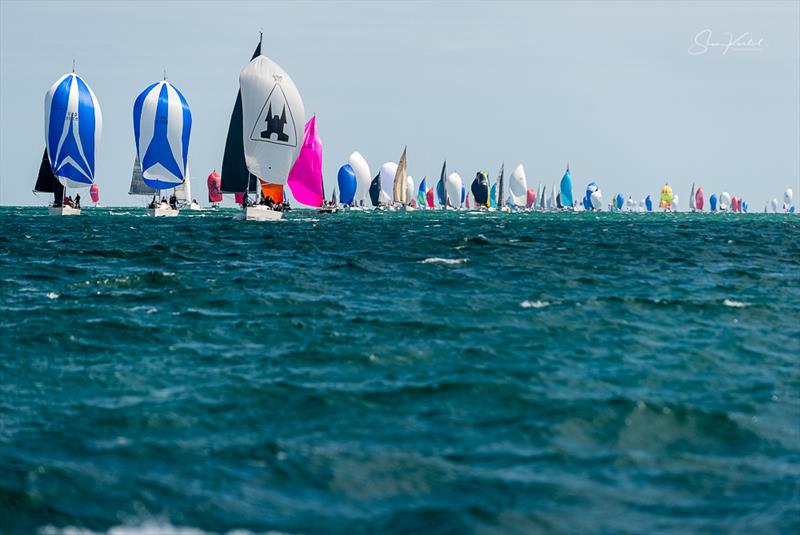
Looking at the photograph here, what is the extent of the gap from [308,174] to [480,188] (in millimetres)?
96096

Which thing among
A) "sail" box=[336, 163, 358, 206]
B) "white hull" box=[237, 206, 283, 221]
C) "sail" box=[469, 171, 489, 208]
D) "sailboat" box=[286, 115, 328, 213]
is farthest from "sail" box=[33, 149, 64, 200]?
"sail" box=[469, 171, 489, 208]

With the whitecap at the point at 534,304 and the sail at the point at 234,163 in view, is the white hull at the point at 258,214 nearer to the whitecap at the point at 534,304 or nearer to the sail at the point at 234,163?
the sail at the point at 234,163

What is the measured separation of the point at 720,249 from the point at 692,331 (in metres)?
26.9

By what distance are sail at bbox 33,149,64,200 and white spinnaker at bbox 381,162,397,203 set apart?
87262 mm

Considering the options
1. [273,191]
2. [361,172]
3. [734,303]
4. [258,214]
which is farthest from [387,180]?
[734,303]

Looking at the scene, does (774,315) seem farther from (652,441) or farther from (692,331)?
(652,441)

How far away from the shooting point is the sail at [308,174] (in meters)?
95.9

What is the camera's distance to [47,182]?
9631 cm

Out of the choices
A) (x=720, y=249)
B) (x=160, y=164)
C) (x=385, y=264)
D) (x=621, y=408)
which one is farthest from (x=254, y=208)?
(x=621, y=408)

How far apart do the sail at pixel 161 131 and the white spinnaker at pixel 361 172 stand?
78510mm

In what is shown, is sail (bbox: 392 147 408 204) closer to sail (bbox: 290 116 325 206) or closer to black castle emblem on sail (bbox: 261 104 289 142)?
sail (bbox: 290 116 325 206)

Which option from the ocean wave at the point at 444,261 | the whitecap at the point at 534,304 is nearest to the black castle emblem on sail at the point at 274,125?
the ocean wave at the point at 444,261

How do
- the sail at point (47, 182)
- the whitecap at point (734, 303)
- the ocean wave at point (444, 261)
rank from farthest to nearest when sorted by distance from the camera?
the sail at point (47, 182) → the ocean wave at point (444, 261) → the whitecap at point (734, 303)

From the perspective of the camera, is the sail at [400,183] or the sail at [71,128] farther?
the sail at [400,183]
